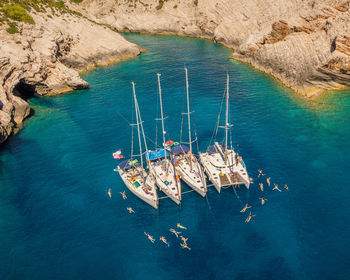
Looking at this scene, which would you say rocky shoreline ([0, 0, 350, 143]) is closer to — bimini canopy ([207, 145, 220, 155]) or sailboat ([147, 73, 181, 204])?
sailboat ([147, 73, 181, 204])

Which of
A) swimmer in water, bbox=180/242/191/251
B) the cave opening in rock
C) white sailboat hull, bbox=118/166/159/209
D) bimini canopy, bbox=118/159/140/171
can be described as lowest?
swimmer in water, bbox=180/242/191/251

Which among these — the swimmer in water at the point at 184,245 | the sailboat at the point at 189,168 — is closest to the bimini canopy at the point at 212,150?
the sailboat at the point at 189,168

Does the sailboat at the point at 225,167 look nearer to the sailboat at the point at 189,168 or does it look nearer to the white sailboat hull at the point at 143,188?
the sailboat at the point at 189,168

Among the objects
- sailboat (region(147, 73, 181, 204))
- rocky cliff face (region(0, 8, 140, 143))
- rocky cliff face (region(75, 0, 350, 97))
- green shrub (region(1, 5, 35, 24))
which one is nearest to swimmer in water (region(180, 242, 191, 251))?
sailboat (region(147, 73, 181, 204))

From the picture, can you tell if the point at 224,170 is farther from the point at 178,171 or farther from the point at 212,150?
the point at 178,171

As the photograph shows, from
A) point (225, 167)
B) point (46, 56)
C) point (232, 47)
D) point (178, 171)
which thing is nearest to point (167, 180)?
point (178, 171)

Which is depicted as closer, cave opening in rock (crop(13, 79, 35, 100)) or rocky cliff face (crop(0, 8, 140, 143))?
rocky cliff face (crop(0, 8, 140, 143))
